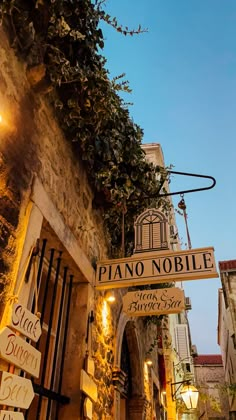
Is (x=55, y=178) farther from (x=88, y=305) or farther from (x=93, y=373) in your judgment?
(x=93, y=373)

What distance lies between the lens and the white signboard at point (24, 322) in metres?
1.85

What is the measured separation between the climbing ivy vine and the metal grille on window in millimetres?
1009

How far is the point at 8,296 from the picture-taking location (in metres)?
1.90

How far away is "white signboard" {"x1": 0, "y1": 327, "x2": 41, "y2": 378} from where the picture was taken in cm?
173

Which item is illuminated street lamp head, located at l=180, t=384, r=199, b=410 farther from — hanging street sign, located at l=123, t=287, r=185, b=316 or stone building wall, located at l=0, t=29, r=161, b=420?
hanging street sign, located at l=123, t=287, r=185, b=316

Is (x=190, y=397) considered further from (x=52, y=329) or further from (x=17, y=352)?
(x=17, y=352)

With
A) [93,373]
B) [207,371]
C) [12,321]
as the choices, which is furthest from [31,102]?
[207,371]

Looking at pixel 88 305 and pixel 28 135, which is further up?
pixel 28 135

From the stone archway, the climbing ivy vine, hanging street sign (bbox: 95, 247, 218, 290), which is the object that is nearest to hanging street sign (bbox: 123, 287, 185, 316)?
hanging street sign (bbox: 95, 247, 218, 290)

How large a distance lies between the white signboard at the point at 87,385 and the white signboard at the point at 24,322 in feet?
3.23

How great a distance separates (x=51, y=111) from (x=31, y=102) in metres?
0.34

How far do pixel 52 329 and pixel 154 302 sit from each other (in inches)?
37.9

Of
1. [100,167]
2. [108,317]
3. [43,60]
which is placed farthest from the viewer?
[108,317]

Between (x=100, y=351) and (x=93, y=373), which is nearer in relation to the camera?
(x=93, y=373)
